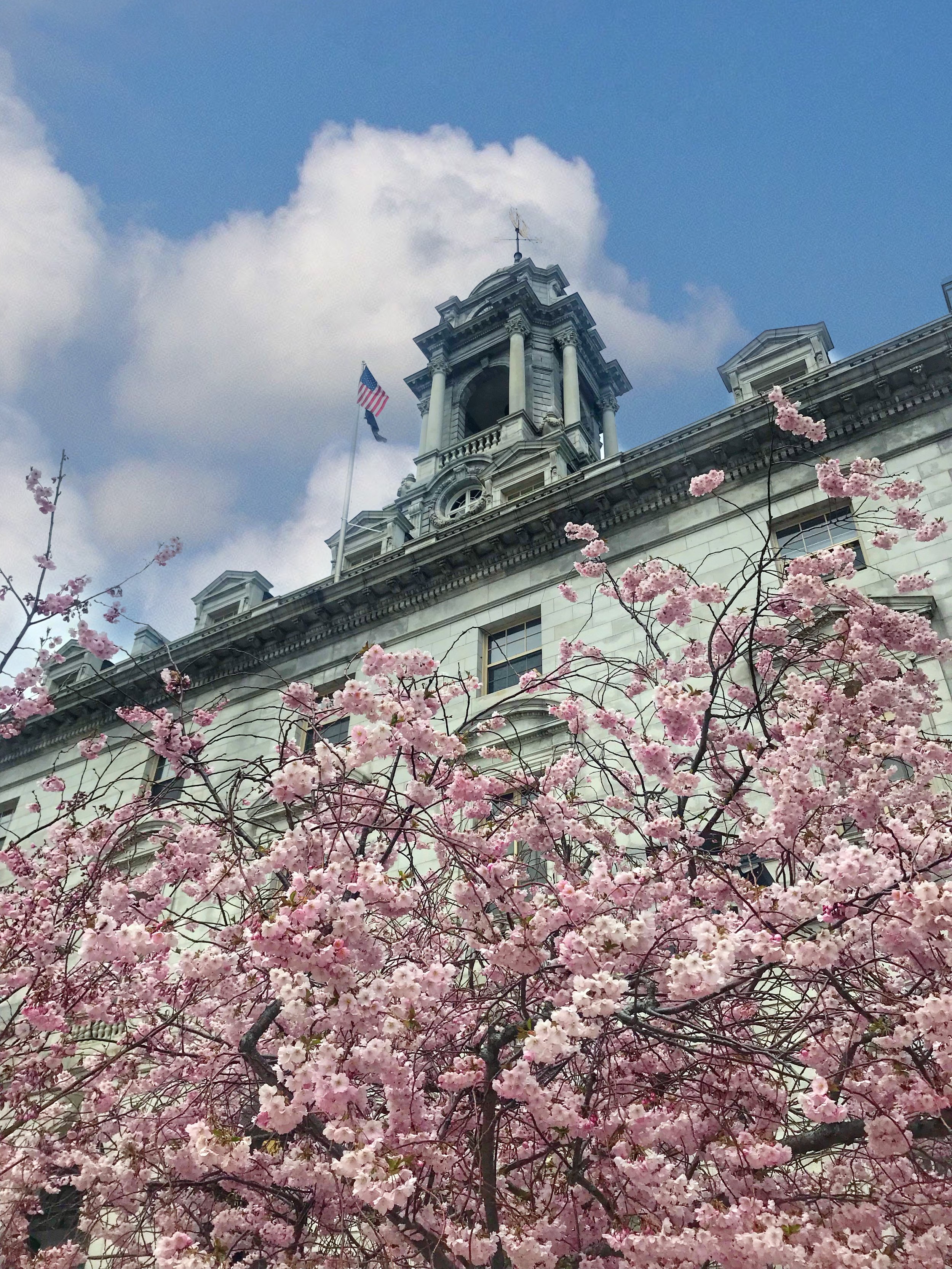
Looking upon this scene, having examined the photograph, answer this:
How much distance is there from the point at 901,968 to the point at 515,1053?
11.6ft

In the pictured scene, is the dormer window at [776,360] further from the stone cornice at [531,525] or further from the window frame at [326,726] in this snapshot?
the window frame at [326,726]

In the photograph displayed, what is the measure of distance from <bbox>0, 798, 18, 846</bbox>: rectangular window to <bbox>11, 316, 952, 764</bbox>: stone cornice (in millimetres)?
1404

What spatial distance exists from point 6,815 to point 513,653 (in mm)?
16325

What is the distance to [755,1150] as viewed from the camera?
731cm

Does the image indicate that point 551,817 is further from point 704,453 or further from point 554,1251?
point 704,453

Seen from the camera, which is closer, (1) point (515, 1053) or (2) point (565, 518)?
(1) point (515, 1053)

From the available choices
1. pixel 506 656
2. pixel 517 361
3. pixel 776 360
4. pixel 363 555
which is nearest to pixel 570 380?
pixel 517 361

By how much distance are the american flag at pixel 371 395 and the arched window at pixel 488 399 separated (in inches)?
362

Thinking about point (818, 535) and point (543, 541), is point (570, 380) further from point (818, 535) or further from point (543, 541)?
point (818, 535)

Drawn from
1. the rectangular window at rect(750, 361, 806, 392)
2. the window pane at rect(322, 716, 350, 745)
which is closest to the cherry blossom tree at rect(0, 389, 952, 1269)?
the window pane at rect(322, 716, 350, 745)

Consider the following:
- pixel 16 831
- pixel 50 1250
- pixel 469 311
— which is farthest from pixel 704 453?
pixel 469 311

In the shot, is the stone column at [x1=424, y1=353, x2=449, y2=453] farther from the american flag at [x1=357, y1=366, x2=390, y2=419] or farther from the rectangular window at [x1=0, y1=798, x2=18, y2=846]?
the rectangular window at [x1=0, y1=798, x2=18, y2=846]

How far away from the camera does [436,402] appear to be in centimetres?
4088

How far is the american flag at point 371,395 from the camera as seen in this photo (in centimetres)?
3316
